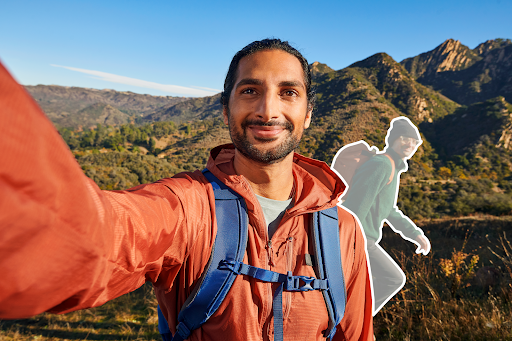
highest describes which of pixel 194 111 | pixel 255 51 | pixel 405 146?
pixel 255 51

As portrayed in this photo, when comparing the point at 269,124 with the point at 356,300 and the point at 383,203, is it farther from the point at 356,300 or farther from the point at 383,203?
the point at 383,203

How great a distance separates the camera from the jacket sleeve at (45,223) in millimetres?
333

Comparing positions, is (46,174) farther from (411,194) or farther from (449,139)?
(449,139)

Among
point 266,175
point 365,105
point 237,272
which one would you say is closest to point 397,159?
point 266,175

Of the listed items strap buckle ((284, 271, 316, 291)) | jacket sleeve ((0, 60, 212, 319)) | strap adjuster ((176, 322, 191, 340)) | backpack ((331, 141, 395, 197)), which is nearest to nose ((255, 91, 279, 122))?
strap buckle ((284, 271, 316, 291))

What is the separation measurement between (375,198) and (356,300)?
83.9 inches

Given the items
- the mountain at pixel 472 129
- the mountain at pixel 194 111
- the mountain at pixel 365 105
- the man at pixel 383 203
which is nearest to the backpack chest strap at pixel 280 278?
the man at pixel 383 203

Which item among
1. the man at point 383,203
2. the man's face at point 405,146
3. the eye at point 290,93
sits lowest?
the man at point 383,203

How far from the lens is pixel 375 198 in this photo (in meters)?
3.39

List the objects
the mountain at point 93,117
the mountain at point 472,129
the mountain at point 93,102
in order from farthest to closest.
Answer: the mountain at point 93,102
the mountain at point 93,117
the mountain at point 472,129

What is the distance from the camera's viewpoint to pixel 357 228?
155cm

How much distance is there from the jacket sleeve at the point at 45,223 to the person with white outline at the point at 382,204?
3087mm

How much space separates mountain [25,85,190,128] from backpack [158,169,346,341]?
146509 mm

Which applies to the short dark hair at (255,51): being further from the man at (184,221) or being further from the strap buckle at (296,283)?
the strap buckle at (296,283)
